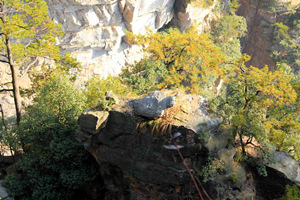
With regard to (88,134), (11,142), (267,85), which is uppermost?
(267,85)

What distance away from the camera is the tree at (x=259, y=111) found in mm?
8516

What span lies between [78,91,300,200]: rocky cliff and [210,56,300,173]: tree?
0.65 meters

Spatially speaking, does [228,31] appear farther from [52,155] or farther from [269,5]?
[52,155]

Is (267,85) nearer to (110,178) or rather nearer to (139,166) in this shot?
(139,166)

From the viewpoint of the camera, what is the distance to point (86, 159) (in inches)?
420

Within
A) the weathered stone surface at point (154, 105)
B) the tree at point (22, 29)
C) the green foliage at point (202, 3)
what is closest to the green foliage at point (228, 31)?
the green foliage at point (202, 3)

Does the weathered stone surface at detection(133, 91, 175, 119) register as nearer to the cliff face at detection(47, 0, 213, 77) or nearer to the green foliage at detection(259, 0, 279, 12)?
the cliff face at detection(47, 0, 213, 77)

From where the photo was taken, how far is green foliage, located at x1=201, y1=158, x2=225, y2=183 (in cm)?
812

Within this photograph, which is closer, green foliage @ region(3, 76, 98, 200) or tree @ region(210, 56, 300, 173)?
tree @ region(210, 56, 300, 173)

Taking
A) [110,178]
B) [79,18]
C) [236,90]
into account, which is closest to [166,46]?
[236,90]

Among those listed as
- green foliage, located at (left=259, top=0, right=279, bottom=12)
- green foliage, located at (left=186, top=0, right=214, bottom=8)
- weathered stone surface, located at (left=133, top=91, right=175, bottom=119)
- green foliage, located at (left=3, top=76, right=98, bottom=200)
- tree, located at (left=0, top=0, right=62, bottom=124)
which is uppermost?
green foliage, located at (left=259, top=0, right=279, bottom=12)

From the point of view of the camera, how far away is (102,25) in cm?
2164

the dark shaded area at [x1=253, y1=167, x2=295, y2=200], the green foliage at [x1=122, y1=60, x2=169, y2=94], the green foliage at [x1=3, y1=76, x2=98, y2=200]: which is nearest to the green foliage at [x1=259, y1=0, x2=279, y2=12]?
the green foliage at [x1=122, y1=60, x2=169, y2=94]

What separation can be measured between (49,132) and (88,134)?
226 cm
